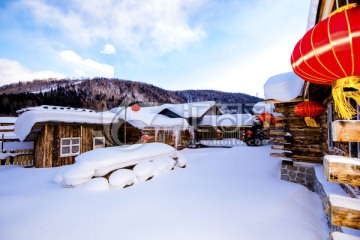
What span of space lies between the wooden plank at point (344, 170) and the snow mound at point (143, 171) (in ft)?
→ 20.6

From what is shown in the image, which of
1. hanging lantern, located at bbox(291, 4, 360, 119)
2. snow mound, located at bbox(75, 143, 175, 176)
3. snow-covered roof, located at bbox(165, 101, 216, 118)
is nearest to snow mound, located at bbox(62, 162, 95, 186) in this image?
snow mound, located at bbox(75, 143, 175, 176)

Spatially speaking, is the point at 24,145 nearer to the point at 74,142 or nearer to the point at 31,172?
the point at 74,142

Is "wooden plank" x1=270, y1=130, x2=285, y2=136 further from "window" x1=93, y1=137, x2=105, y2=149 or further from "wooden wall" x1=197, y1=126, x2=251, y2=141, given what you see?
"wooden wall" x1=197, y1=126, x2=251, y2=141

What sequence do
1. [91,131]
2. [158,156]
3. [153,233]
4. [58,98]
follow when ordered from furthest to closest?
[58,98]
[91,131]
[158,156]
[153,233]

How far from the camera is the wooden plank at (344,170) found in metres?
1.54

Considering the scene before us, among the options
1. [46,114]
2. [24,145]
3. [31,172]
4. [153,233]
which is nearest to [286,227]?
[153,233]

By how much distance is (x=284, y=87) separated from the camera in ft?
19.0

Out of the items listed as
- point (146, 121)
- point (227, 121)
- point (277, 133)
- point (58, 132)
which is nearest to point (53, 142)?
point (58, 132)

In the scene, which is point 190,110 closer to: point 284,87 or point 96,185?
point 284,87

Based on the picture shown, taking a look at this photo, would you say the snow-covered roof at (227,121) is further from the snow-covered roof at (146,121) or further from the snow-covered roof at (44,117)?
the snow-covered roof at (44,117)

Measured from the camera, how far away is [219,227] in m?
Result: 3.66

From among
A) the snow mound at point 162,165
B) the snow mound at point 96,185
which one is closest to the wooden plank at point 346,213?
the snow mound at point 96,185

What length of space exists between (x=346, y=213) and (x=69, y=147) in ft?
40.6

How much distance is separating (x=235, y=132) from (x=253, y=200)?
801 inches
